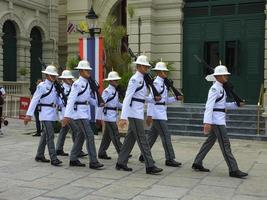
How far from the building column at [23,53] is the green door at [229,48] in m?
9.87

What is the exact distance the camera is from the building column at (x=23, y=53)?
26125 mm

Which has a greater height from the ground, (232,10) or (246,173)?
(232,10)

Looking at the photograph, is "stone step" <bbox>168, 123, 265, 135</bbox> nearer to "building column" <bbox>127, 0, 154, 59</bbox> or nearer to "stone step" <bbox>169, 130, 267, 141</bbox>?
"stone step" <bbox>169, 130, 267, 141</bbox>

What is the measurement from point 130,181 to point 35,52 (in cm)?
2071

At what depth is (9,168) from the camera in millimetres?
9688

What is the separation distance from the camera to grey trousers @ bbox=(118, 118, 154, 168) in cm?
919

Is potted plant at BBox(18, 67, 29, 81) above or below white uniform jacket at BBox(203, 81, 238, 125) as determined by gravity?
above

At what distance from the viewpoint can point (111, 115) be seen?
10.6m

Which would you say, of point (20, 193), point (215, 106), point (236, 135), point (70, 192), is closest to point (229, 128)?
point (236, 135)

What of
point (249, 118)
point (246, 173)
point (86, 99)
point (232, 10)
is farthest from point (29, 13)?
point (246, 173)

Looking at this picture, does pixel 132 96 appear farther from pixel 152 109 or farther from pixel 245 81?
pixel 245 81

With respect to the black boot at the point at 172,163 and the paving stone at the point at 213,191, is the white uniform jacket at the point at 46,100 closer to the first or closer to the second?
the black boot at the point at 172,163

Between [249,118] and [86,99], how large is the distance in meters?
7.29

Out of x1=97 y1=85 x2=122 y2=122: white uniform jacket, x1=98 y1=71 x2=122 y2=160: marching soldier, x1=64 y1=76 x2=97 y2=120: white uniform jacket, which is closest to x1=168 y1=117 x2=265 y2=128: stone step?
x1=98 y1=71 x2=122 y2=160: marching soldier
